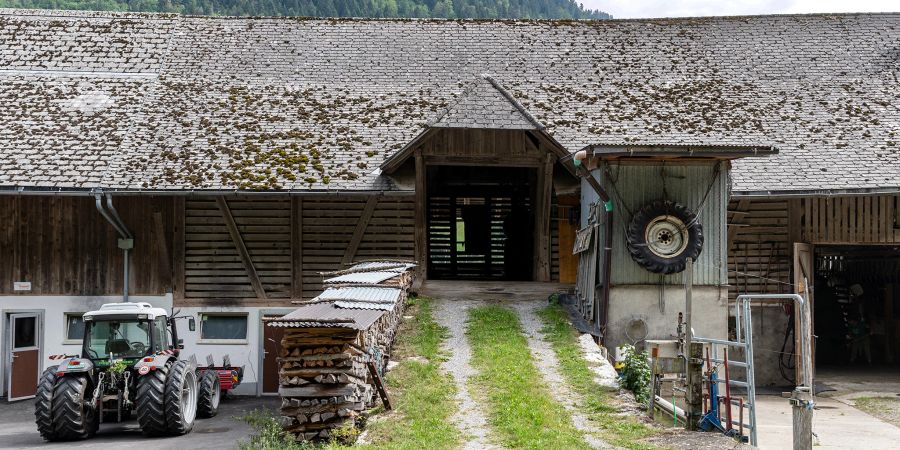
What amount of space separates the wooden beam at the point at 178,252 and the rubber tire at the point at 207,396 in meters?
3.23

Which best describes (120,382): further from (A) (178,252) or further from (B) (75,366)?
(A) (178,252)

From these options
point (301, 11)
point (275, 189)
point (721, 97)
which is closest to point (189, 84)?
point (275, 189)

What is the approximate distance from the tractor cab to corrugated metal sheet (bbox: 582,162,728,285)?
7194 mm

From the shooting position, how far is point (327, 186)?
18547 millimetres

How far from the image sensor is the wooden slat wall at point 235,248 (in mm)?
19438

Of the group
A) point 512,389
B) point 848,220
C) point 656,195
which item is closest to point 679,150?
point 656,195

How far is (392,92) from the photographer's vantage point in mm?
21812

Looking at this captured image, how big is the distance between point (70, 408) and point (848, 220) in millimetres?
13942

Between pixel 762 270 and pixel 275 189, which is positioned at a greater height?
pixel 275 189

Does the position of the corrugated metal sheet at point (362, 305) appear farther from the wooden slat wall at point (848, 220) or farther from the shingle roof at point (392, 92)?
the wooden slat wall at point (848, 220)

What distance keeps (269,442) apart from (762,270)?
38.1ft

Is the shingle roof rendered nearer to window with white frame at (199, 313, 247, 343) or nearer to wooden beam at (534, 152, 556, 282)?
wooden beam at (534, 152, 556, 282)

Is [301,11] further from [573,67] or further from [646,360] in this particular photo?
[646,360]

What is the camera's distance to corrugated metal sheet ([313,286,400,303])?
12875 mm
